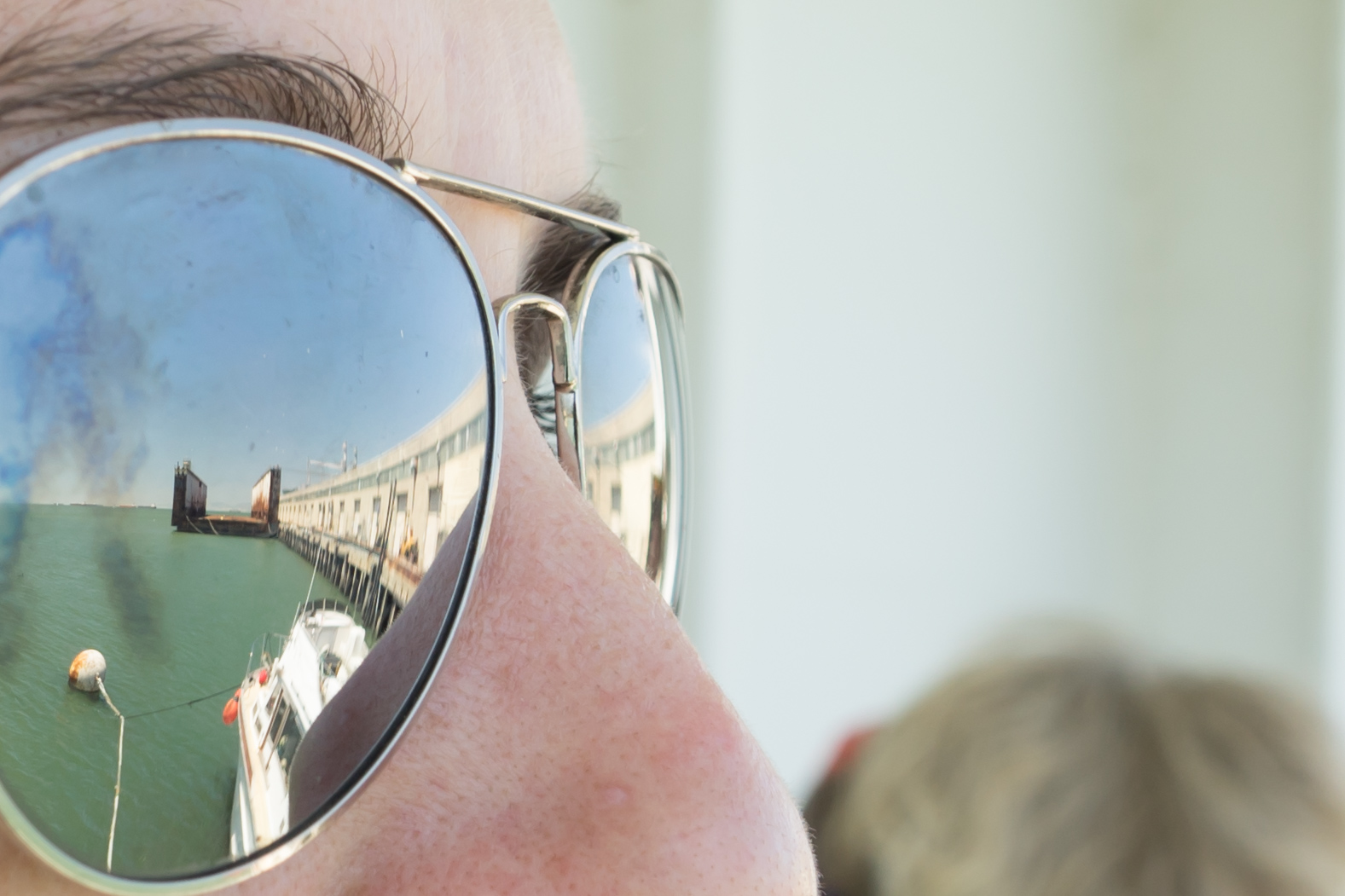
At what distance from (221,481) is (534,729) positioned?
0.15m

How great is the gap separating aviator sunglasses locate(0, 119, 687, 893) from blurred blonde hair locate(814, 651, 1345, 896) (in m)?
1.02

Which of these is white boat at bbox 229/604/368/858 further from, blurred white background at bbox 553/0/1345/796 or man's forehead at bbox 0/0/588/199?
blurred white background at bbox 553/0/1345/796

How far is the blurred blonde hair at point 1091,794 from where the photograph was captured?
3.86ft

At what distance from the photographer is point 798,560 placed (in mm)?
2037

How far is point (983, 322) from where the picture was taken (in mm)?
2732

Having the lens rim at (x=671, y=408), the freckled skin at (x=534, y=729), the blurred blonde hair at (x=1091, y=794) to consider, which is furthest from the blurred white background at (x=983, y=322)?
the freckled skin at (x=534, y=729)

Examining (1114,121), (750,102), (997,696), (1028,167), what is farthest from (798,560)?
(1114,121)

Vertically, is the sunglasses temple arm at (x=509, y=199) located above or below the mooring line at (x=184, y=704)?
above

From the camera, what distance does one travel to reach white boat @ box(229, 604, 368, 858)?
36 cm

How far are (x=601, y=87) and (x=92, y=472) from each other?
1285 mm

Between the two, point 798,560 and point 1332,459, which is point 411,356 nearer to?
point 798,560

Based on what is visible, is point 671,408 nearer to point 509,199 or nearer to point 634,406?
point 634,406

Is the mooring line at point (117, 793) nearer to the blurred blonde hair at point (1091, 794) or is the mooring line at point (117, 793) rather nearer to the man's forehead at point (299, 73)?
the man's forehead at point (299, 73)

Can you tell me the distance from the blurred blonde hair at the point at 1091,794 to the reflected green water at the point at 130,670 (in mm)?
1058
